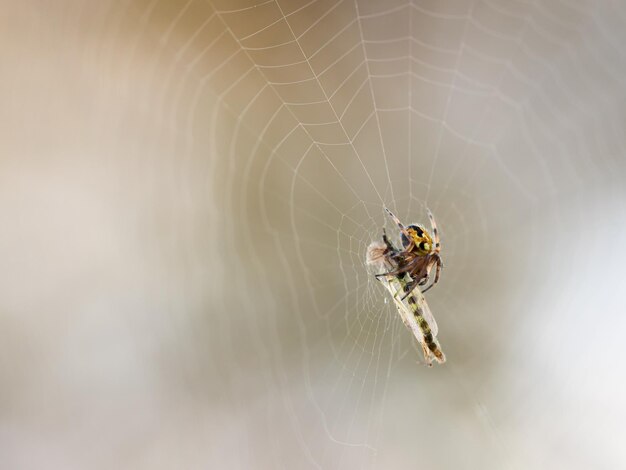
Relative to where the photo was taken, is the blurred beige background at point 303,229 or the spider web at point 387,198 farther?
the spider web at point 387,198

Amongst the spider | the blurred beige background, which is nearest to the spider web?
the blurred beige background

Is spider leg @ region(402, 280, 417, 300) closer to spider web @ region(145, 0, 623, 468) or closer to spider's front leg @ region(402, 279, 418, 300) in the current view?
spider's front leg @ region(402, 279, 418, 300)

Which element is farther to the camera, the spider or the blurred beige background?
the blurred beige background

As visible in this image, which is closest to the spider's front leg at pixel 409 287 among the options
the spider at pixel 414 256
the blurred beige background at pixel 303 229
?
the spider at pixel 414 256

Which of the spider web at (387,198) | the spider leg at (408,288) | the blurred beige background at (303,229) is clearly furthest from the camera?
the spider web at (387,198)

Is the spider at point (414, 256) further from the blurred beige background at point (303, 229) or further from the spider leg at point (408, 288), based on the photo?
the blurred beige background at point (303, 229)

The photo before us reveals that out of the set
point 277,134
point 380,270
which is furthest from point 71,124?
point 380,270

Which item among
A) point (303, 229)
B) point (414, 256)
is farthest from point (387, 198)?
point (414, 256)

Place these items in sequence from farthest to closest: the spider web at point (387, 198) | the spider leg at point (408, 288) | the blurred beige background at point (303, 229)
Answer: the spider web at point (387, 198)
the blurred beige background at point (303, 229)
the spider leg at point (408, 288)
